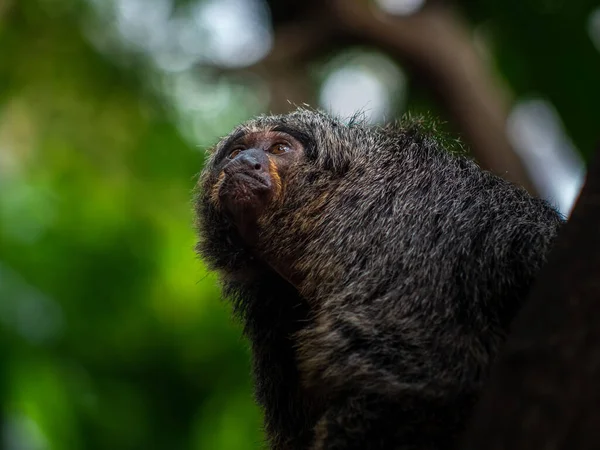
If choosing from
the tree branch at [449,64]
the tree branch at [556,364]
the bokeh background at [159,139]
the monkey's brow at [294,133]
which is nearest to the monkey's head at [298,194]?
the monkey's brow at [294,133]

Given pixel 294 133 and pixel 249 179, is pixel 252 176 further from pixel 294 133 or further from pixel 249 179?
pixel 294 133

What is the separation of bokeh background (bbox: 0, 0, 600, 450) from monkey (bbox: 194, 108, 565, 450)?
11.8 feet

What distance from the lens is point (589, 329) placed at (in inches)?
81.1

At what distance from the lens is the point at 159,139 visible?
1005 centimetres

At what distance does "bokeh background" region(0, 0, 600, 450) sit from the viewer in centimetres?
825

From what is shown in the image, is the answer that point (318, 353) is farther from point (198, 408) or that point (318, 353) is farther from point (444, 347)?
point (198, 408)

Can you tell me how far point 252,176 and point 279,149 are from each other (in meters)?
0.27

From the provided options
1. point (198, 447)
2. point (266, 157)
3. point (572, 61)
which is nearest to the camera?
point (266, 157)

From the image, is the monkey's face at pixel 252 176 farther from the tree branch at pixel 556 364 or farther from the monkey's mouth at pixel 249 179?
the tree branch at pixel 556 364

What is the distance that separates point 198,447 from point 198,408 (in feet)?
1.86

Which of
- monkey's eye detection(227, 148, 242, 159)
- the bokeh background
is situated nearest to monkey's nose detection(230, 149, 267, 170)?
monkey's eye detection(227, 148, 242, 159)

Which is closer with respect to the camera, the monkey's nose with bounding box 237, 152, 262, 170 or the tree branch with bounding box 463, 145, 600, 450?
the tree branch with bounding box 463, 145, 600, 450

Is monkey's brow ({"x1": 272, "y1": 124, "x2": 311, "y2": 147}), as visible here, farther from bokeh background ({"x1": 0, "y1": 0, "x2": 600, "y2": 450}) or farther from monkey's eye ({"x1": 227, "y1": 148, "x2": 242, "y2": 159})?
bokeh background ({"x1": 0, "y1": 0, "x2": 600, "y2": 450})

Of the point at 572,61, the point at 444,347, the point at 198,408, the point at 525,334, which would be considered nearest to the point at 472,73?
the point at 572,61
